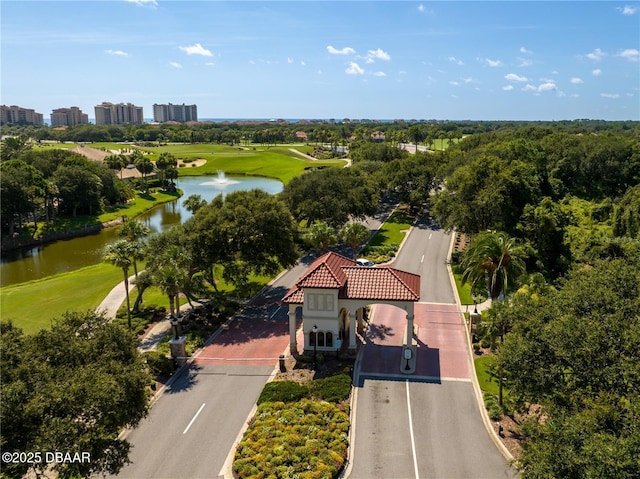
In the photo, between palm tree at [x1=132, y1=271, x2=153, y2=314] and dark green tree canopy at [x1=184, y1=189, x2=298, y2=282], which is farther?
dark green tree canopy at [x1=184, y1=189, x2=298, y2=282]

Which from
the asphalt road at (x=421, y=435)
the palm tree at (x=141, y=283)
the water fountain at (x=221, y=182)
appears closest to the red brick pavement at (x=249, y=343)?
the palm tree at (x=141, y=283)

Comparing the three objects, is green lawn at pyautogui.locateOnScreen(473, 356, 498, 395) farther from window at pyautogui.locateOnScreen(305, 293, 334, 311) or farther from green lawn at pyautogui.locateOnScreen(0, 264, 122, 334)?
green lawn at pyautogui.locateOnScreen(0, 264, 122, 334)

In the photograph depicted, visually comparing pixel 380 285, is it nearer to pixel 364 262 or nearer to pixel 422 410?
pixel 422 410

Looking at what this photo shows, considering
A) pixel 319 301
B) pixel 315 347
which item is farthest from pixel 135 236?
pixel 315 347

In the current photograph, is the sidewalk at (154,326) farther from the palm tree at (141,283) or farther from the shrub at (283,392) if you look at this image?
the shrub at (283,392)

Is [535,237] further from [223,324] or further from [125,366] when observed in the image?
[125,366]

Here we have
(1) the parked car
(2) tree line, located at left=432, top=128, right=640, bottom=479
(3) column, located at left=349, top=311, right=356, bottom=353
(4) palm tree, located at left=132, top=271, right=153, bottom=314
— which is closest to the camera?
Result: (2) tree line, located at left=432, top=128, right=640, bottom=479

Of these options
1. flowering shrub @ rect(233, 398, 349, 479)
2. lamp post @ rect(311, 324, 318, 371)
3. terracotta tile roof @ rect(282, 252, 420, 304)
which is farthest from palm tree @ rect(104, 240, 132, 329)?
flowering shrub @ rect(233, 398, 349, 479)
